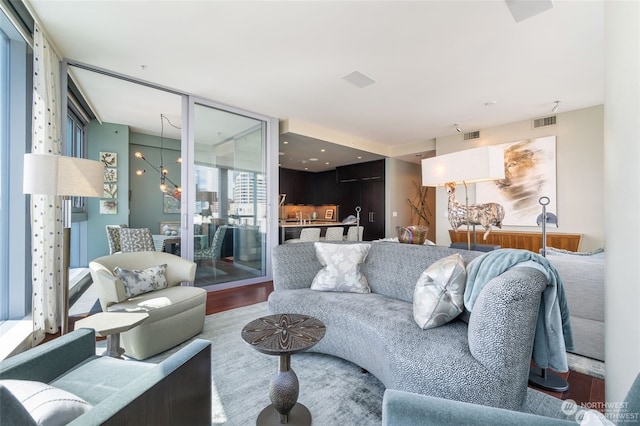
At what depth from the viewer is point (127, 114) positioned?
5.09 m

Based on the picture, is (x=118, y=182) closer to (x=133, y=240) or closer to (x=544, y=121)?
(x=133, y=240)

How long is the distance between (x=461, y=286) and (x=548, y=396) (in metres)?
0.91

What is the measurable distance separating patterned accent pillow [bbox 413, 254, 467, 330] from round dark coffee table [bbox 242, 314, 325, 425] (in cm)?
66

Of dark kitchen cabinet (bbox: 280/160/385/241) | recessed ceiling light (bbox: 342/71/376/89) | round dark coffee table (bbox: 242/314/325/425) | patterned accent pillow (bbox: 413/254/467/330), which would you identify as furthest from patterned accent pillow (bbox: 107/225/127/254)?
dark kitchen cabinet (bbox: 280/160/385/241)

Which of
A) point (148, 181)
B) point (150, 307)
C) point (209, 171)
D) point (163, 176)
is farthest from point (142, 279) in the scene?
point (148, 181)

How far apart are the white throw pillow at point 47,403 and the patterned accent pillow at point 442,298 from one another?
5.39 ft

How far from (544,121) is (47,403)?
6496 millimetres

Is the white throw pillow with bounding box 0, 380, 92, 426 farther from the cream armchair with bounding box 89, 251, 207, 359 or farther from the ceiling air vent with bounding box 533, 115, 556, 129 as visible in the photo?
the ceiling air vent with bounding box 533, 115, 556, 129

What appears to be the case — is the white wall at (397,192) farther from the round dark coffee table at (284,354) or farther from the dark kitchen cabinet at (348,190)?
the round dark coffee table at (284,354)

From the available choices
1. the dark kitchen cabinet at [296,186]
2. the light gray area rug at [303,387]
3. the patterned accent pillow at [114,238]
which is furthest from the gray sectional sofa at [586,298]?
the dark kitchen cabinet at [296,186]

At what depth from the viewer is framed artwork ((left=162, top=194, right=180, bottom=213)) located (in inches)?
266

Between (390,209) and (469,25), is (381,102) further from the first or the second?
(390,209)

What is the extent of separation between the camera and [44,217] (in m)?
2.57

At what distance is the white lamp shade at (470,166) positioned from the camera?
90.1 inches
